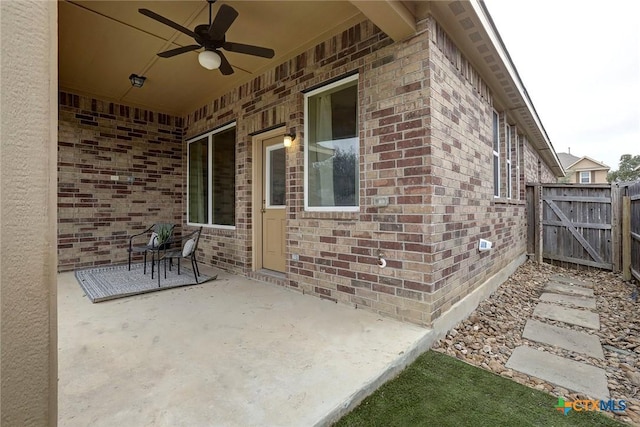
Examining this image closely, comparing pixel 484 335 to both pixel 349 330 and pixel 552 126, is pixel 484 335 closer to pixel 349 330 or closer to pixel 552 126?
pixel 349 330

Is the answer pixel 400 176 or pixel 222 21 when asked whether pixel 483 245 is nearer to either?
pixel 400 176

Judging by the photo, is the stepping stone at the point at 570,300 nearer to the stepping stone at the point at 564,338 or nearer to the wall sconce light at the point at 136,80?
the stepping stone at the point at 564,338

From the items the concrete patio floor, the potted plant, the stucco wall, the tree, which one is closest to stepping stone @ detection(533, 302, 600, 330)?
the concrete patio floor

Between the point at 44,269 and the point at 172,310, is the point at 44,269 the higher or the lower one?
the higher one

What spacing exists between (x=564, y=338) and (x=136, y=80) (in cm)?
645

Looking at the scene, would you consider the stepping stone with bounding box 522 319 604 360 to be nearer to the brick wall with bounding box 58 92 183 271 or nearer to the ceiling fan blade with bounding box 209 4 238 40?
the ceiling fan blade with bounding box 209 4 238 40

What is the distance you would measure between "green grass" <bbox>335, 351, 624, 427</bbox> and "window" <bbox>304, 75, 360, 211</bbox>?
180 centimetres

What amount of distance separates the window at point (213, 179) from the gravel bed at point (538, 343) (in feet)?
12.4

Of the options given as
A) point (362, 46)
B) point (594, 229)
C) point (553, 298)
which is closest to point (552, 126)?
point (594, 229)

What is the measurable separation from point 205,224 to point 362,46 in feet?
13.7

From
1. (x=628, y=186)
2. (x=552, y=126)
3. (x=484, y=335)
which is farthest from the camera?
(x=552, y=126)

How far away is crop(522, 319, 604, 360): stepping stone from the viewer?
2777 millimetres

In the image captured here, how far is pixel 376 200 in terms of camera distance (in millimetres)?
3082

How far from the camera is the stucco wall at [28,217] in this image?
0.65 meters
